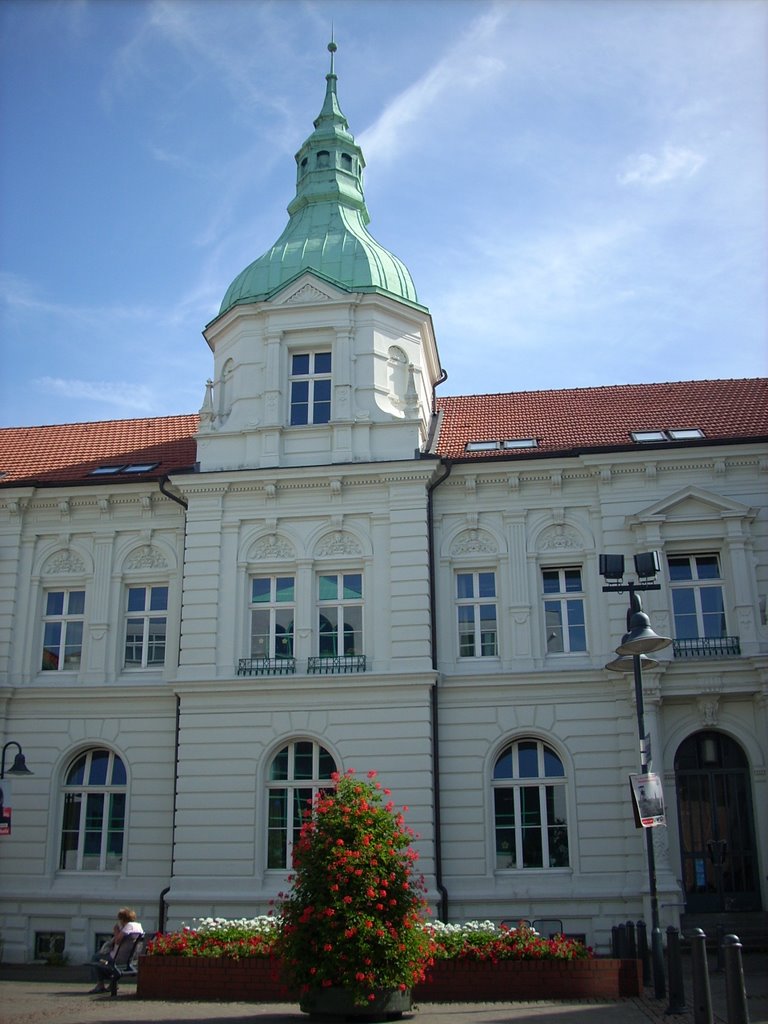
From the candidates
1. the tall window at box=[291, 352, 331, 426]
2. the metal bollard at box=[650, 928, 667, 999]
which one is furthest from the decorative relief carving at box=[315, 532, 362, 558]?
the metal bollard at box=[650, 928, 667, 999]

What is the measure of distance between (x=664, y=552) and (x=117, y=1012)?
14.3 meters

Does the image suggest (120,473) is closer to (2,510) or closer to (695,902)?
(2,510)

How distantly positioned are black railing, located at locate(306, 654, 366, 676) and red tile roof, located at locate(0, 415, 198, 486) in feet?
19.7

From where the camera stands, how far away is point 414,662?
22.7 m

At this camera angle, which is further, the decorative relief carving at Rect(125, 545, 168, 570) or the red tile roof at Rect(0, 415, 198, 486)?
the red tile roof at Rect(0, 415, 198, 486)

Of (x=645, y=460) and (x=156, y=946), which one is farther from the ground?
(x=645, y=460)

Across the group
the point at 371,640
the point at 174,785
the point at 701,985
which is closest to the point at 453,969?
the point at 701,985

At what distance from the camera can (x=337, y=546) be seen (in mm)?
23969

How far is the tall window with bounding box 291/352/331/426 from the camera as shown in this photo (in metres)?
25.1

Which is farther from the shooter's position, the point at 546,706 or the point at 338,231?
the point at 338,231

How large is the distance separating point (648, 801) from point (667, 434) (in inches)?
472

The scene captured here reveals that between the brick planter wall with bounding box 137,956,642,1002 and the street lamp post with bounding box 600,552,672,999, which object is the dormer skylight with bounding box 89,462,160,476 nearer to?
the brick planter wall with bounding box 137,956,642,1002

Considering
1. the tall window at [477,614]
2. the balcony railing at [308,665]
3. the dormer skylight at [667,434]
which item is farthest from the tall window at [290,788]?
the dormer skylight at [667,434]

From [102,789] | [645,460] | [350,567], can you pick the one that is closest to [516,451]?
[645,460]
